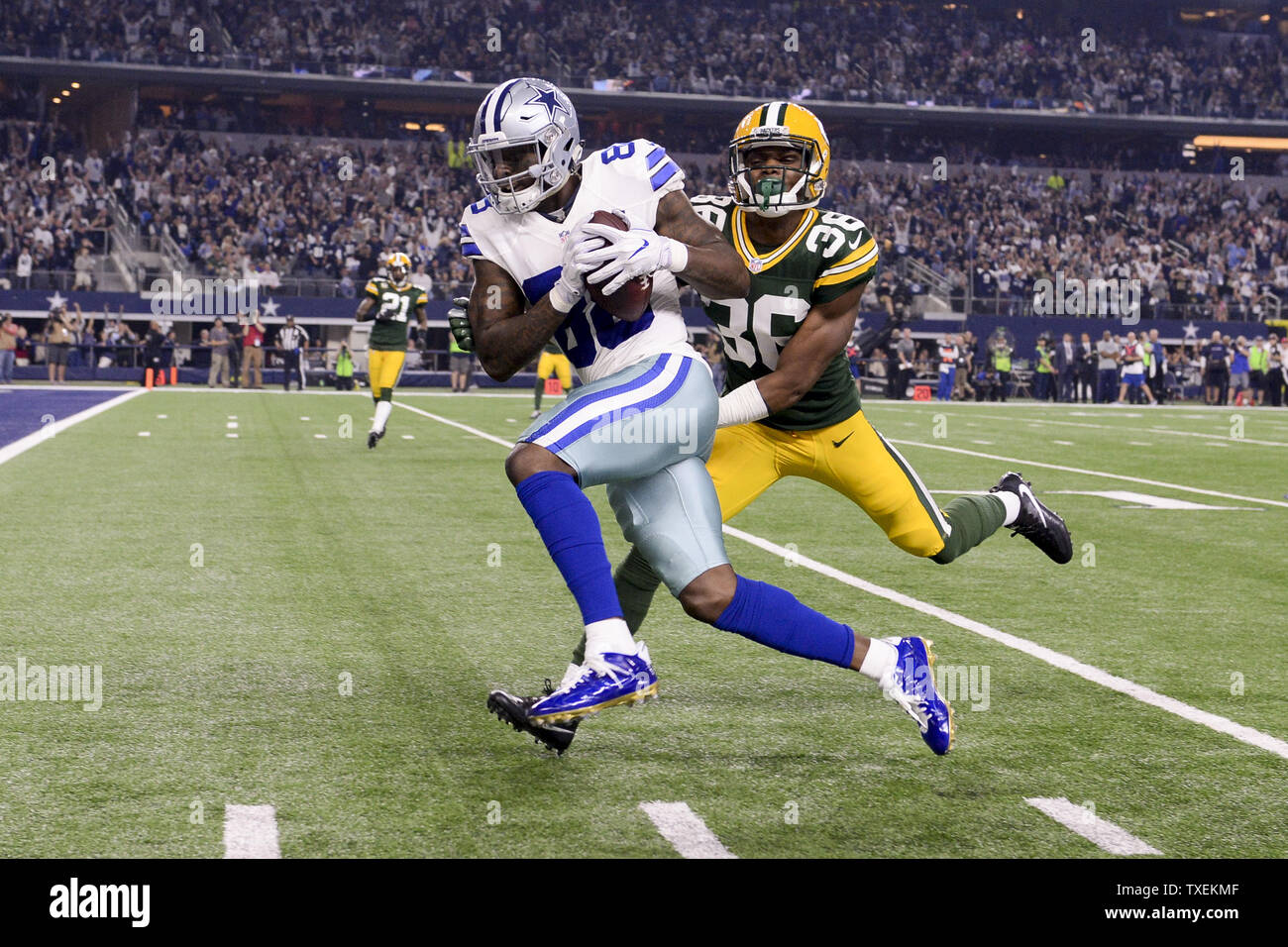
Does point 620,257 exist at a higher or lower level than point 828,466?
higher

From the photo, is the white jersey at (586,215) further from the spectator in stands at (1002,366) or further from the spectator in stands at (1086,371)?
the spectator in stands at (1086,371)

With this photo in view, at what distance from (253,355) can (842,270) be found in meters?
27.7

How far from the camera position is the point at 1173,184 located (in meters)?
45.3

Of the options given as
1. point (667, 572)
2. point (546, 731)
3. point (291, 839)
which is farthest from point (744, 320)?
point (291, 839)

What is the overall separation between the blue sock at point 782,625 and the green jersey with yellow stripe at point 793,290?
3.16ft

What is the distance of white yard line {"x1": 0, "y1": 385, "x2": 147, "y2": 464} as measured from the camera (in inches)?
524

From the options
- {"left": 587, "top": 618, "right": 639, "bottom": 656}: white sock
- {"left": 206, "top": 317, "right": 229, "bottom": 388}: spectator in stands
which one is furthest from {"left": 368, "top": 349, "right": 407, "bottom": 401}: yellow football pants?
{"left": 206, "top": 317, "right": 229, "bottom": 388}: spectator in stands

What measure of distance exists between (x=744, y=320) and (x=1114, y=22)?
49.9m

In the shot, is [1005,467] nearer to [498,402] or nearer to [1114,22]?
[498,402]

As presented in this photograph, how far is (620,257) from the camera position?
136 inches

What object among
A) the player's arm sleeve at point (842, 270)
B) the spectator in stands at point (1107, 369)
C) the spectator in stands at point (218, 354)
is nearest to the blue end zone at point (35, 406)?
the spectator in stands at point (218, 354)

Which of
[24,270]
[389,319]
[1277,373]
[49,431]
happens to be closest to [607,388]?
[389,319]

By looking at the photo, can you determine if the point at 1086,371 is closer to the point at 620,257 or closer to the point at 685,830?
the point at 620,257

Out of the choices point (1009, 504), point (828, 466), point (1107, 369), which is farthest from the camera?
point (1107, 369)
